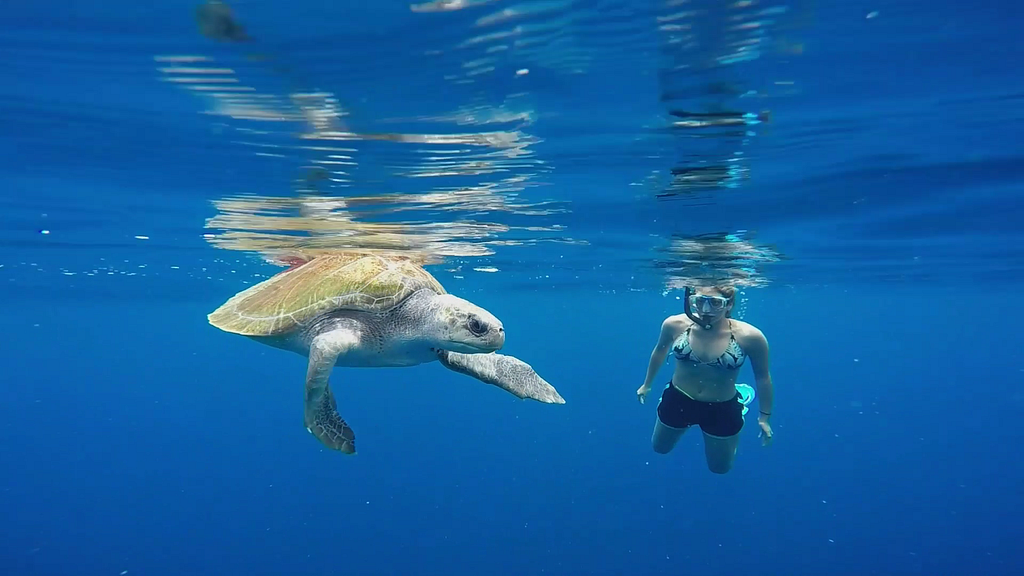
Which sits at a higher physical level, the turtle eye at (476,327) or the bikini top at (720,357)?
the turtle eye at (476,327)

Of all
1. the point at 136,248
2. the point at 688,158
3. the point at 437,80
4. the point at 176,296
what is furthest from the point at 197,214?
the point at 176,296

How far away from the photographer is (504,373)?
7.44 metres

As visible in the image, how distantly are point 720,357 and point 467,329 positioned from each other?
5436 millimetres

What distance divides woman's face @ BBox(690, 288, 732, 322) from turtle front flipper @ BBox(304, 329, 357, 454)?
18.5 feet

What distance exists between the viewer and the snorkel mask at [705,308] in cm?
927

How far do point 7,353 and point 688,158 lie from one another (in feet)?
254

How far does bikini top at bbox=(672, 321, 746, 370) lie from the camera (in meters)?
9.57

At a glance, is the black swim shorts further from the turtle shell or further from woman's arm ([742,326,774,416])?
the turtle shell

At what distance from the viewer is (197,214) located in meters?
11.1

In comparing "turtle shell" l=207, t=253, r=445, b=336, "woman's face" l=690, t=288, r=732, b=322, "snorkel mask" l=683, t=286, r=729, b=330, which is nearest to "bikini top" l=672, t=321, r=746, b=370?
"snorkel mask" l=683, t=286, r=729, b=330

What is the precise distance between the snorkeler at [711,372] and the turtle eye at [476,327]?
4.56m

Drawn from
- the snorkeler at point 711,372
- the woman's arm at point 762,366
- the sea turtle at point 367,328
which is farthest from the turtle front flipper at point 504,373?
the woman's arm at point 762,366

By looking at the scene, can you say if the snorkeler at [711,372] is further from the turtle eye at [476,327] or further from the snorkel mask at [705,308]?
the turtle eye at [476,327]

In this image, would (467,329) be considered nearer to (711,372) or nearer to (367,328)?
(367,328)
